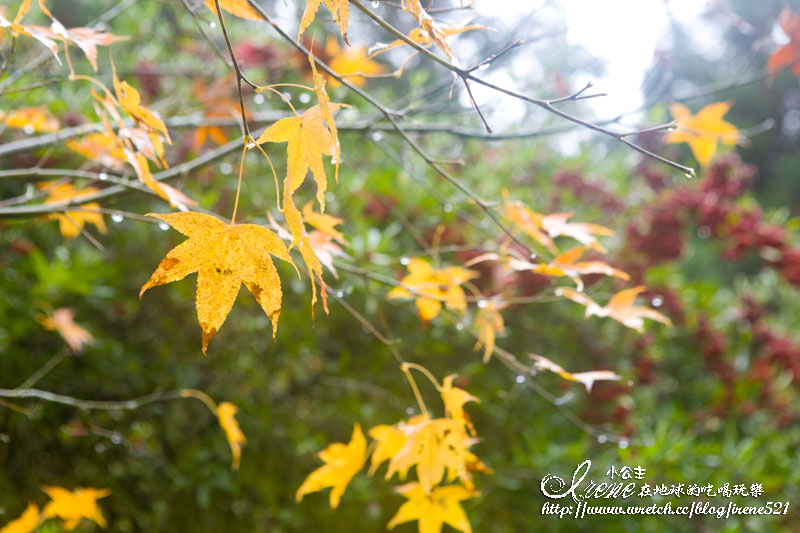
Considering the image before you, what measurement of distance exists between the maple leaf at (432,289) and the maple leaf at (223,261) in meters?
0.31

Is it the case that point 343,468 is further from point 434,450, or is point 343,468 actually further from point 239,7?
point 239,7

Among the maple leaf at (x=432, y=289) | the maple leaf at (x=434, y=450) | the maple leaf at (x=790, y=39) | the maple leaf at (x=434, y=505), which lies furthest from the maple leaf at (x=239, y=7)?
the maple leaf at (x=790, y=39)

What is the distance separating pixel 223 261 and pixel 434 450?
1.19 ft

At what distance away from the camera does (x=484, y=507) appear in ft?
4.58

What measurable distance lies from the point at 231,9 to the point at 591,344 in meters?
1.26

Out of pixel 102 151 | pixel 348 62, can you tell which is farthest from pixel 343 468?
pixel 348 62

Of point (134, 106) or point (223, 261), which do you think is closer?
point (223, 261)

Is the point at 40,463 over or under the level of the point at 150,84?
under

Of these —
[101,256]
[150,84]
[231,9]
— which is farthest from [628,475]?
[150,84]

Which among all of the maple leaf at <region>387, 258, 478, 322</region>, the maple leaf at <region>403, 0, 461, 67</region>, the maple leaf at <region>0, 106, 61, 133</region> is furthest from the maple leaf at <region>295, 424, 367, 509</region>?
the maple leaf at <region>0, 106, 61, 133</region>

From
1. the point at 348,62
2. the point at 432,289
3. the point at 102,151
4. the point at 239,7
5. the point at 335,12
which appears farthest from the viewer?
the point at 348,62

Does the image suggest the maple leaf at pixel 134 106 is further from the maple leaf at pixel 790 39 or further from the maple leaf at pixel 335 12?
the maple leaf at pixel 790 39

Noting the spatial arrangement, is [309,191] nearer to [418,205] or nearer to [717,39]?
[418,205]

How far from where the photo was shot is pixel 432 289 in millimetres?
872
